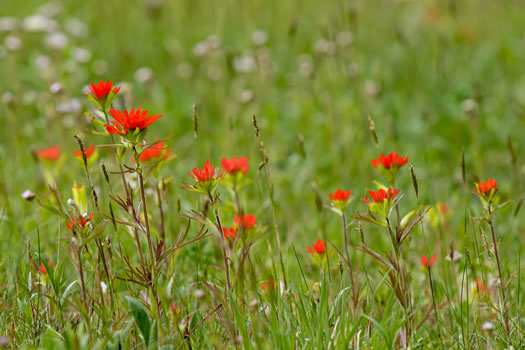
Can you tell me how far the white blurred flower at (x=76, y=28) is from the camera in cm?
461

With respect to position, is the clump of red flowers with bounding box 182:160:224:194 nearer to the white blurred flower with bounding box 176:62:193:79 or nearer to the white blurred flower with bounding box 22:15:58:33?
the white blurred flower with bounding box 176:62:193:79

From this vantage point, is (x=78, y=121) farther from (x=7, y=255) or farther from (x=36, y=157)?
(x=7, y=255)

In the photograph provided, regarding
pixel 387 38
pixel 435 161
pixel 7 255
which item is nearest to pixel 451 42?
pixel 387 38

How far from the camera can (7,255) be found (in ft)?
6.12

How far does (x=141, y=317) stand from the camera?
4.72 ft

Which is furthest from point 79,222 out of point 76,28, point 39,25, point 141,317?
point 76,28

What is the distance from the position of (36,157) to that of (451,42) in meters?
3.48

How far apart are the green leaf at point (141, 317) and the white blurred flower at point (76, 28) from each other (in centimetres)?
361

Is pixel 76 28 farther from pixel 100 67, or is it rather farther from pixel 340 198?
pixel 340 198

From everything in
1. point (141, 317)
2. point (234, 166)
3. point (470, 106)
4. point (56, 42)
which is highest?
point (56, 42)

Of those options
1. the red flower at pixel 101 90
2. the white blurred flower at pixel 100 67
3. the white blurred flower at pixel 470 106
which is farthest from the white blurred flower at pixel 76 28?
the red flower at pixel 101 90

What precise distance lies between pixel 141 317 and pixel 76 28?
3.70m

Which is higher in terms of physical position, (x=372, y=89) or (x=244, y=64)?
(x=244, y=64)

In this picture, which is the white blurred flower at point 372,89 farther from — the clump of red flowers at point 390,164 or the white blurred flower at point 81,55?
the clump of red flowers at point 390,164
